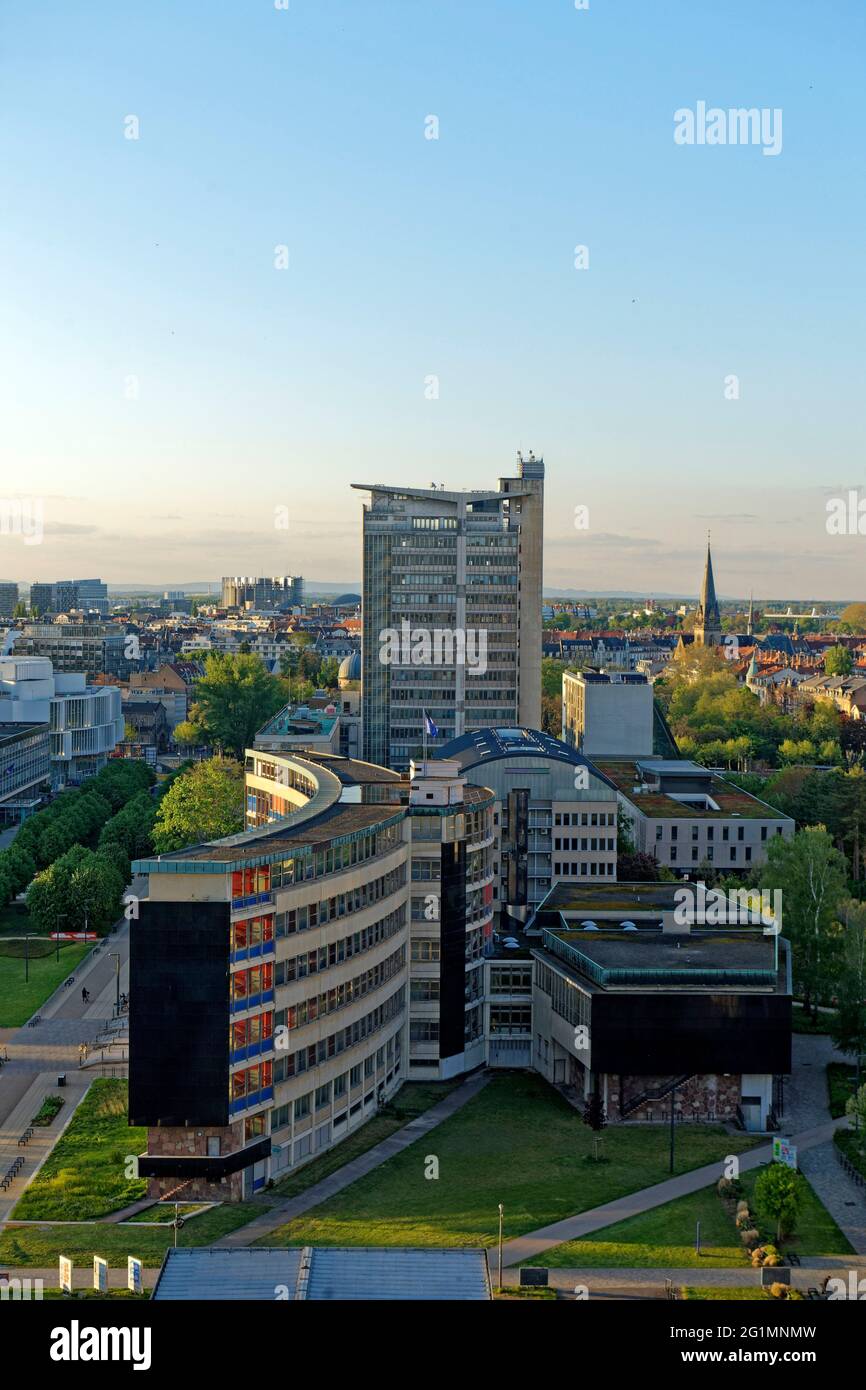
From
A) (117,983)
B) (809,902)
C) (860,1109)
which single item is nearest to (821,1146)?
(860,1109)

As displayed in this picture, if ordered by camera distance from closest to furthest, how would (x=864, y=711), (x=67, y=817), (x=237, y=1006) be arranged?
(x=237, y=1006) → (x=67, y=817) → (x=864, y=711)

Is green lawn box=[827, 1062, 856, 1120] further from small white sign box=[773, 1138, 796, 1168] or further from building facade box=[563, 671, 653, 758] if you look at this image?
building facade box=[563, 671, 653, 758]

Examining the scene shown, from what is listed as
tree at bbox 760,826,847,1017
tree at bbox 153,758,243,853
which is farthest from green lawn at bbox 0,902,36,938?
tree at bbox 760,826,847,1017

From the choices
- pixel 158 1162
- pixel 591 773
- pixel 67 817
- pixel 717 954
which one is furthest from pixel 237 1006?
pixel 67 817

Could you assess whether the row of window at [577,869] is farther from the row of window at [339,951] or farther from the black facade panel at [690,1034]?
the black facade panel at [690,1034]

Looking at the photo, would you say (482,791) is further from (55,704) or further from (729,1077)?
(55,704)

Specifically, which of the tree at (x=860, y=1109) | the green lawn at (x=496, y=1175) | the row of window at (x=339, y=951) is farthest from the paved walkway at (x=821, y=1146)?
the row of window at (x=339, y=951)
